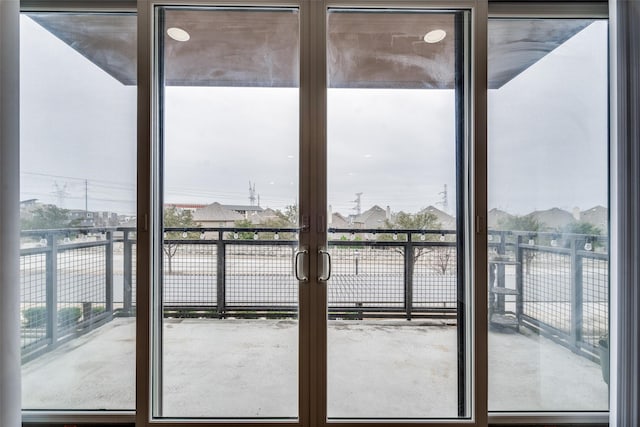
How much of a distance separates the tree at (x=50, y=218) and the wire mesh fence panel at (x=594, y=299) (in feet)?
9.28

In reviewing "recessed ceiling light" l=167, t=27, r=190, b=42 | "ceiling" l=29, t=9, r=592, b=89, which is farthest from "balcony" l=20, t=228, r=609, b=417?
"recessed ceiling light" l=167, t=27, r=190, b=42

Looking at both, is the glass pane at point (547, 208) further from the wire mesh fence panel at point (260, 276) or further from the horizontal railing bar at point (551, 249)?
the wire mesh fence panel at point (260, 276)

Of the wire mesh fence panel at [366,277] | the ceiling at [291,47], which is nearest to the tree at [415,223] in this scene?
the wire mesh fence panel at [366,277]

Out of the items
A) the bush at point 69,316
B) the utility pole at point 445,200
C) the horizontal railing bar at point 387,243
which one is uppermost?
the utility pole at point 445,200

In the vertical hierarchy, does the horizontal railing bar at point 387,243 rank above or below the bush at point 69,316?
above

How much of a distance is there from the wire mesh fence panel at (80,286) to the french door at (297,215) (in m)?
0.35

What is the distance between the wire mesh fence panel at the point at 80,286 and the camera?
5.51 ft

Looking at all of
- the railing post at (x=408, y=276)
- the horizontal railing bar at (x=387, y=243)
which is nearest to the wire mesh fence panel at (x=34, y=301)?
the horizontal railing bar at (x=387, y=243)

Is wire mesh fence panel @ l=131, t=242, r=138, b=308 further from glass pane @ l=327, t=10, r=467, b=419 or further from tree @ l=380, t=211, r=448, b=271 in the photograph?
tree @ l=380, t=211, r=448, b=271

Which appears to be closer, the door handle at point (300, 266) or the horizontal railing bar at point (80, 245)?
the door handle at point (300, 266)

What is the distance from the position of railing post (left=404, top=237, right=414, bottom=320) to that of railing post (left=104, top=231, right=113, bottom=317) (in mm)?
1614

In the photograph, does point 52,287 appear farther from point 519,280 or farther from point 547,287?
point 547,287

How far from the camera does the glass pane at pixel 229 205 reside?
162 centimetres

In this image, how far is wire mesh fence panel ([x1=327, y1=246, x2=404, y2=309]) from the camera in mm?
1638
